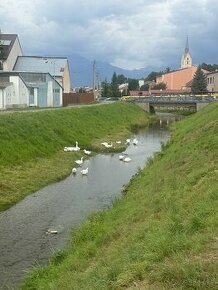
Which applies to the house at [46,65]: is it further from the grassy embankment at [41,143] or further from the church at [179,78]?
the church at [179,78]

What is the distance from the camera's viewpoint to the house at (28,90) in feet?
193

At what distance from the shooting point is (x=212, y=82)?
424 feet

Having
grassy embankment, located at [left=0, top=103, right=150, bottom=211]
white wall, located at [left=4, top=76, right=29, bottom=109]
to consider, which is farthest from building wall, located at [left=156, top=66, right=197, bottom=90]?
grassy embankment, located at [left=0, top=103, right=150, bottom=211]

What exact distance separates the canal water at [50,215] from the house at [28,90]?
30481 millimetres

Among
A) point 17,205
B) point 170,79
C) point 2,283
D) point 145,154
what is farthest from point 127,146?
point 170,79

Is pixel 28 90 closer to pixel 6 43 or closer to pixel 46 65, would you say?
pixel 46 65

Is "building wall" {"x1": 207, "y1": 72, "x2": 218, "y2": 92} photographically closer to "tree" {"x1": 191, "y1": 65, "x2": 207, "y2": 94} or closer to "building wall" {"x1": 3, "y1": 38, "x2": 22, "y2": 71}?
"tree" {"x1": 191, "y1": 65, "x2": 207, "y2": 94}

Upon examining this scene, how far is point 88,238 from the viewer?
1367 cm

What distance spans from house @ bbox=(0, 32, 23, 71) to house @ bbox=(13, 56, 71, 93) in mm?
1616

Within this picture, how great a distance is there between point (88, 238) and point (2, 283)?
9.76 feet

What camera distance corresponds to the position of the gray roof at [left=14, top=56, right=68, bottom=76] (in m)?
92.9

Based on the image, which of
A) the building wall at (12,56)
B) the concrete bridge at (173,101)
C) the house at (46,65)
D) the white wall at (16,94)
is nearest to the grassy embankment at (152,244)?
the white wall at (16,94)

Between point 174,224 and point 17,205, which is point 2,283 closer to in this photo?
point 174,224

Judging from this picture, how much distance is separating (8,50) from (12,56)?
312 cm
